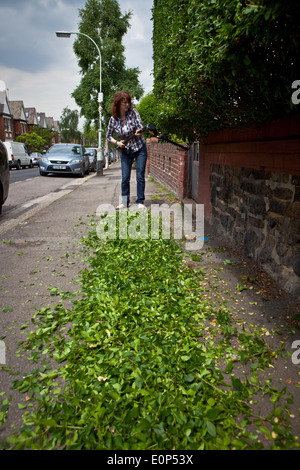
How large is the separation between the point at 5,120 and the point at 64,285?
62.7 meters

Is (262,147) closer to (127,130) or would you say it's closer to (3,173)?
(127,130)

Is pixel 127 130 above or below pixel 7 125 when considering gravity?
below

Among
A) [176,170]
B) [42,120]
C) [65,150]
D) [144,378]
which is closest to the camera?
[144,378]

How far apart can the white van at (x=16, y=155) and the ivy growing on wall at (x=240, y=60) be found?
101 ft

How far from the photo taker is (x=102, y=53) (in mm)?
35656

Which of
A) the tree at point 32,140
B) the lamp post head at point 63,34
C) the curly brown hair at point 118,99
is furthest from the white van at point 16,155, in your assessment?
the curly brown hair at point 118,99

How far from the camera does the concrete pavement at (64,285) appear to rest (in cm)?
224

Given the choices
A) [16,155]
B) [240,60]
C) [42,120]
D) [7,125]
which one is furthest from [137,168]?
[42,120]

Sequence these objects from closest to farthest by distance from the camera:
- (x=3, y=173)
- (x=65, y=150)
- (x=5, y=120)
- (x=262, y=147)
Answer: (x=262, y=147) < (x=3, y=173) < (x=65, y=150) < (x=5, y=120)

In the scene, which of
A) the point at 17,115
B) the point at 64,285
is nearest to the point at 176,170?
the point at 64,285

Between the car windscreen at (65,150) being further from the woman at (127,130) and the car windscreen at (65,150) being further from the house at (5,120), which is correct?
the house at (5,120)

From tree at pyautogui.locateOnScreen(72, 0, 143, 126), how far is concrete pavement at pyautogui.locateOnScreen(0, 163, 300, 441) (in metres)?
32.6

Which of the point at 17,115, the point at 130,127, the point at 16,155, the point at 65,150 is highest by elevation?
the point at 17,115

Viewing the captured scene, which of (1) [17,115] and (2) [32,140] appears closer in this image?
(2) [32,140]
